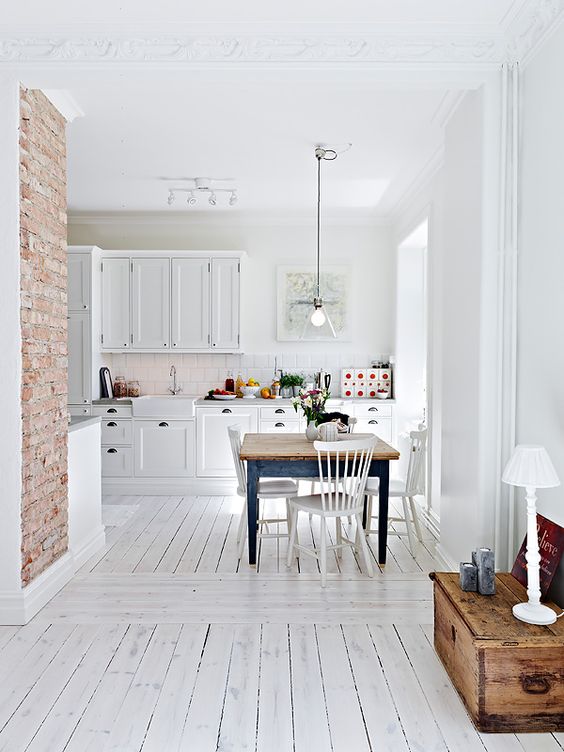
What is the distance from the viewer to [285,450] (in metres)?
4.15

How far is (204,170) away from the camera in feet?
17.4

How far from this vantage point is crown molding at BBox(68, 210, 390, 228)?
6812 millimetres

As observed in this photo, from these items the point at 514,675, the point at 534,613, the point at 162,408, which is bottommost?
the point at 514,675

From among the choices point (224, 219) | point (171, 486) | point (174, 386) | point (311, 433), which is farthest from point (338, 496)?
point (224, 219)

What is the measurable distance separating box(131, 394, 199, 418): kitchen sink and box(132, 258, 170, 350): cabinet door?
0.67 meters

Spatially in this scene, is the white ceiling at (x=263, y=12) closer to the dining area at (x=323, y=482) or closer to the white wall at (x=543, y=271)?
the white wall at (x=543, y=271)

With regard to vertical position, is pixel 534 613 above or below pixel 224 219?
below

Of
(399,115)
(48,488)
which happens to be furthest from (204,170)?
(48,488)

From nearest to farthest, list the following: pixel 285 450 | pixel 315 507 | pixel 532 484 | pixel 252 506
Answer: pixel 532 484
pixel 315 507
pixel 252 506
pixel 285 450

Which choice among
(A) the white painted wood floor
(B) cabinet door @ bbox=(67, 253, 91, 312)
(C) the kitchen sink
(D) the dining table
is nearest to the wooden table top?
(D) the dining table

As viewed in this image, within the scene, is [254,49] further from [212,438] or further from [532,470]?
[212,438]

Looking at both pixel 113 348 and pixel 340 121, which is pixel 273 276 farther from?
pixel 340 121

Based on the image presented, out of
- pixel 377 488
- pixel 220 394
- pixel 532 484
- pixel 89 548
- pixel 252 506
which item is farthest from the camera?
pixel 220 394

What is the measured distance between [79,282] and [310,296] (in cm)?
247
